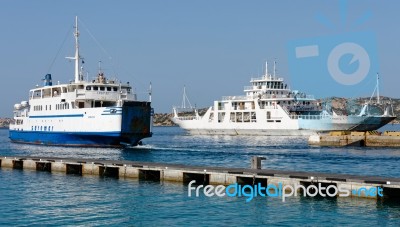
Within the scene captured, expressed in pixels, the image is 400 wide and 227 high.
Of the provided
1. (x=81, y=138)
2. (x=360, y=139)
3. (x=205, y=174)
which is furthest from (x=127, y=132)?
(x=360, y=139)

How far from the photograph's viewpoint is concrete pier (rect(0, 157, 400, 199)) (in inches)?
1038

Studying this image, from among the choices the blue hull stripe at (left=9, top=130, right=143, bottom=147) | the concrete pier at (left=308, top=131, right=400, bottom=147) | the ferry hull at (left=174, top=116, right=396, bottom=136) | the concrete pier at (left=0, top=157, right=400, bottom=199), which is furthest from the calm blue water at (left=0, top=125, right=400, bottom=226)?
the ferry hull at (left=174, top=116, right=396, bottom=136)

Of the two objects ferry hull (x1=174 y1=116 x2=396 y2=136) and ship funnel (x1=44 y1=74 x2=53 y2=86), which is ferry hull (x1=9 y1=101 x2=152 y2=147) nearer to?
ship funnel (x1=44 y1=74 x2=53 y2=86)

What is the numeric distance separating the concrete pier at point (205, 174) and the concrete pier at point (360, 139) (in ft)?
147

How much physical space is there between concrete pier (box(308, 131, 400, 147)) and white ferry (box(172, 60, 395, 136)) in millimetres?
25832

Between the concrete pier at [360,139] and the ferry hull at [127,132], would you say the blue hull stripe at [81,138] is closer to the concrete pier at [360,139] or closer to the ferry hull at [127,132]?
the ferry hull at [127,132]

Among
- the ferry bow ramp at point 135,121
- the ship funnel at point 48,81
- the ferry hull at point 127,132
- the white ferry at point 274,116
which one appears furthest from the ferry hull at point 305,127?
the ferry bow ramp at point 135,121

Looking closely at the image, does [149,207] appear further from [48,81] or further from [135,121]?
[48,81]

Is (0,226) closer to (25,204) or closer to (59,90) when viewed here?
(25,204)

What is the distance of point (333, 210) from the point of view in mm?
24406

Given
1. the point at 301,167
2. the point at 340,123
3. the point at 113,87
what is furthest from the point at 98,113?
the point at 340,123

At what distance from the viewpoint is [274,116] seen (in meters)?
113

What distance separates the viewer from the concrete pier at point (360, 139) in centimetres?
7269

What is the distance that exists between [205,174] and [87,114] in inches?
1319
